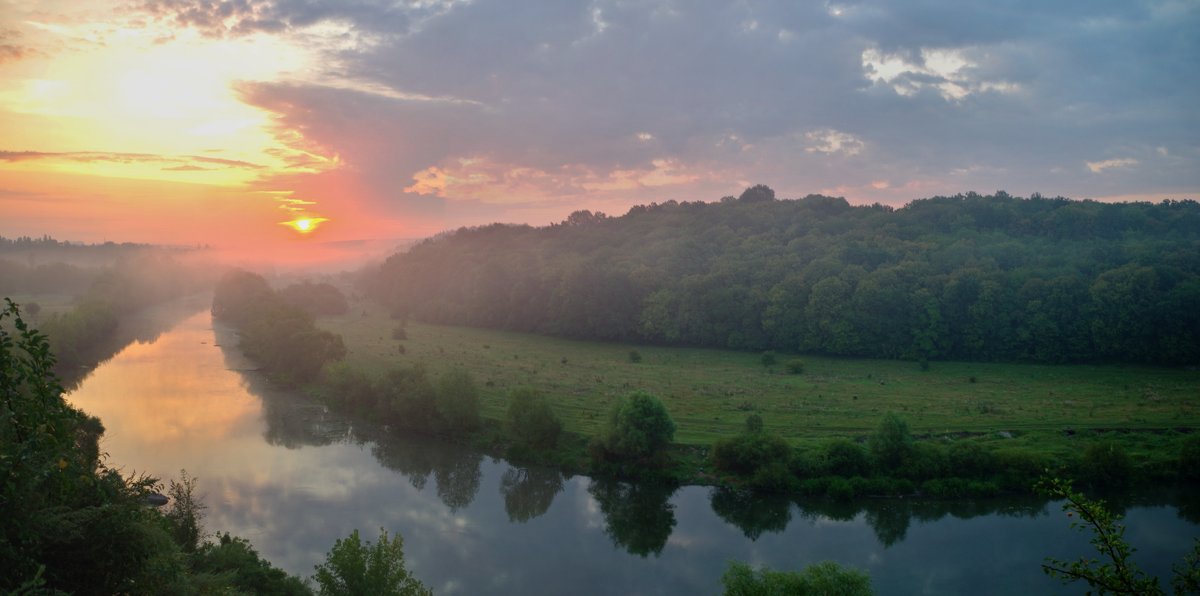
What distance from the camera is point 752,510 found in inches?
1341

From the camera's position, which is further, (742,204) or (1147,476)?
(742,204)

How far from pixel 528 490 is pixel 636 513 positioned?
6669 mm

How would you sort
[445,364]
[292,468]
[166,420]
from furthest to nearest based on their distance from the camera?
[445,364] < [166,420] < [292,468]

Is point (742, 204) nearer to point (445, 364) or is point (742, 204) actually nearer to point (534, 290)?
point (534, 290)

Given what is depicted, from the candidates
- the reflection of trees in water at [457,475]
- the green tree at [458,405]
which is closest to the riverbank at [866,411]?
the green tree at [458,405]

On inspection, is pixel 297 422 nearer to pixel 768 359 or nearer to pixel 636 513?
pixel 636 513

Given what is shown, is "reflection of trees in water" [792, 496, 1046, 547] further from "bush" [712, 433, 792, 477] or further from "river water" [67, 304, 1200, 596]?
"bush" [712, 433, 792, 477]

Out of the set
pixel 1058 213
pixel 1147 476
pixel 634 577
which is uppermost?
pixel 1058 213

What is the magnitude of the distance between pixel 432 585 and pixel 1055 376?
5371 centimetres

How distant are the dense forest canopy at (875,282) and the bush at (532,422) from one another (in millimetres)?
35192

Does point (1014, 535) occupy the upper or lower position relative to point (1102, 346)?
lower

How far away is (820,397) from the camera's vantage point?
49375 mm

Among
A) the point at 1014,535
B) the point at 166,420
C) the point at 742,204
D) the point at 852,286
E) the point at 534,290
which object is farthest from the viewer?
the point at 742,204

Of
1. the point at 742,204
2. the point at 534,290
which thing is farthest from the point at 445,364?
the point at 742,204
